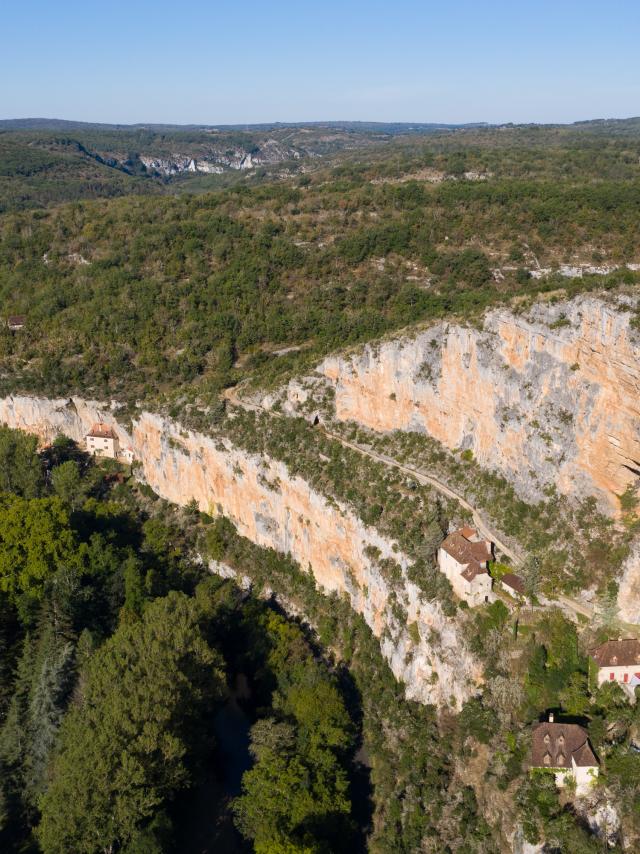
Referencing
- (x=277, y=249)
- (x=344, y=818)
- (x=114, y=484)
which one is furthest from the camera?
(x=277, y=249)

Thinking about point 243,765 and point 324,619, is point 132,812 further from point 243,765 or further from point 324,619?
point 324,619

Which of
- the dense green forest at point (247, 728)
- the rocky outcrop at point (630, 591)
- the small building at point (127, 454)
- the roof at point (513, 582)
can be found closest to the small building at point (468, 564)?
the roof at point (513, 582)

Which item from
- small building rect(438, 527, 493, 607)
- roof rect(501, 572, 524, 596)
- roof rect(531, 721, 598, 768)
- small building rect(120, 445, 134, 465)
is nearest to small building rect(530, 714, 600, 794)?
roof rect(531, 721, 598, 768)

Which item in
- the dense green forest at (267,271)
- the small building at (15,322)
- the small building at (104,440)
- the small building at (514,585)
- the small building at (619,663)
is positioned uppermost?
the dense green forest at (267,271)

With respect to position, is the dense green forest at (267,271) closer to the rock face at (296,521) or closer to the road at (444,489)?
the rock face at (296,521)

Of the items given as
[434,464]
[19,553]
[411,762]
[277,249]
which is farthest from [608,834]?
[277,249]

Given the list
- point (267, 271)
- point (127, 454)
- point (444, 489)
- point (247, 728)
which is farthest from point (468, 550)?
point (267, 271)
